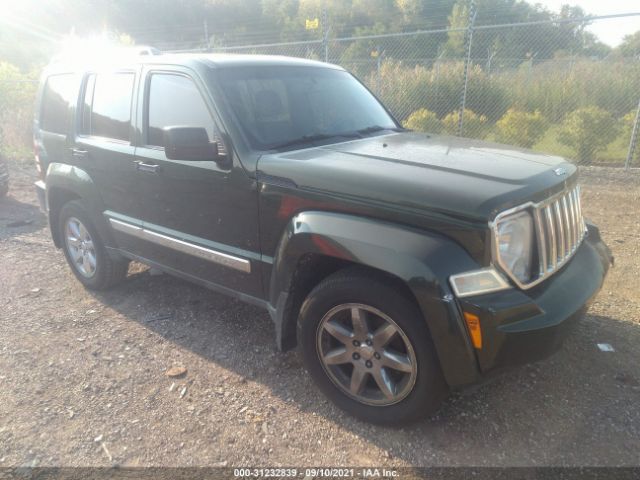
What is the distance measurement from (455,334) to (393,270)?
40cm

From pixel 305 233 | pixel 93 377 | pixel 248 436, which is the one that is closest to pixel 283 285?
pixel 305 233

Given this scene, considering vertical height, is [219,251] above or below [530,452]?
above

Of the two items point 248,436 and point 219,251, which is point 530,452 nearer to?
point 248,436

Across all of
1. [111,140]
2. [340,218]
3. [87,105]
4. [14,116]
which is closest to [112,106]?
[111,140]

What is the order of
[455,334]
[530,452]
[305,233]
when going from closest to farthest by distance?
[455,334] < [530,452] < [305,233]

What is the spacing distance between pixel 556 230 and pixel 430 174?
733mm

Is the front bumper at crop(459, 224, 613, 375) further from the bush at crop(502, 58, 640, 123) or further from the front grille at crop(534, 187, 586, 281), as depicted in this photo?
the bush at crop(502, 58, 640, 123)

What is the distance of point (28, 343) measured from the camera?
3.63 metres

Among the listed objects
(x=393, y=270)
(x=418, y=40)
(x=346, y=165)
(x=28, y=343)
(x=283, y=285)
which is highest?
(x=418, y=40)

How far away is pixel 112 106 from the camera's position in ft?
12.4

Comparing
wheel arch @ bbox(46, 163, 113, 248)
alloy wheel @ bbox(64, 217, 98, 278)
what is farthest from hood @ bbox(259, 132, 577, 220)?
alloy wheel @ bbox(64, 217, 98, 278)

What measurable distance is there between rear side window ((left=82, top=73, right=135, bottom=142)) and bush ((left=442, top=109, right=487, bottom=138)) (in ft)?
21.9

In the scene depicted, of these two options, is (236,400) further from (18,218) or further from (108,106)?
(18,218)

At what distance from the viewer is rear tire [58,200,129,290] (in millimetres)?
4242
